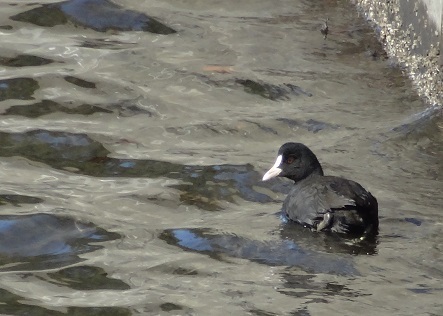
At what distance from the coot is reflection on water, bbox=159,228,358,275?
0.30m

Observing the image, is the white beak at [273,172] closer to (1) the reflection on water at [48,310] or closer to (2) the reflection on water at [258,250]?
(2) the reflection on water at [258,250]

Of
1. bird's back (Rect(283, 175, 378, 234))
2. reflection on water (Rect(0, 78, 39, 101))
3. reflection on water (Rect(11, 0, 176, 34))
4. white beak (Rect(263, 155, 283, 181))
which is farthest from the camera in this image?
reflection on water (Rect(11, 0, 176, 34))

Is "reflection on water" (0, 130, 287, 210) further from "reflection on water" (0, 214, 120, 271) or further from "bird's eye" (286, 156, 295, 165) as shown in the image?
"reflection on water" (0, 214, 120, 271)

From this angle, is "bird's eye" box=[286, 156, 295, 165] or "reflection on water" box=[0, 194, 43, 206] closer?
"reflection on water" box=[0, 194, 43, 206]

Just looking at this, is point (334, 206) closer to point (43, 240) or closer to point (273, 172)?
point (273, 172)

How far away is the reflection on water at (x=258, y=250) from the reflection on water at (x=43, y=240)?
1.33ft

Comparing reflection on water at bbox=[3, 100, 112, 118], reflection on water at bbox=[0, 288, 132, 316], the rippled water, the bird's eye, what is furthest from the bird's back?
reflection on water at bbox=[3, 100, 112, 118]

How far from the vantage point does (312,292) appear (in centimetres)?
578

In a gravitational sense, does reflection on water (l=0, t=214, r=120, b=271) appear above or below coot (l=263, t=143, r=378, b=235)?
below

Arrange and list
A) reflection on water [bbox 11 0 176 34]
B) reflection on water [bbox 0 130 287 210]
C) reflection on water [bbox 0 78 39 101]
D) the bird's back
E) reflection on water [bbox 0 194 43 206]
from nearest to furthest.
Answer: the bird's back → reflection on water [bbox 0 194 43 206] → reflection on water [bbox 0 130 287 210] → reflection on water [bbox 0 78 39 101] → reflection on water [bbox 11 0 176 34]

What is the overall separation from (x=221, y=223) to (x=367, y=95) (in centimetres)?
272

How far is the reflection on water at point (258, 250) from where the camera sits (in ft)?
20.3

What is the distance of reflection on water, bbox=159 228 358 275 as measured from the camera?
6191 mm

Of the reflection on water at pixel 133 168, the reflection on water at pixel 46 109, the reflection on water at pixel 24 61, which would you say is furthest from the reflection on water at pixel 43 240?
the reflection on water at pixel 24 61
